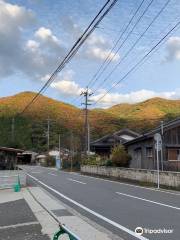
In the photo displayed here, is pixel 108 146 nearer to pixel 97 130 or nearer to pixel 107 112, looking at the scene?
pixel 97 130

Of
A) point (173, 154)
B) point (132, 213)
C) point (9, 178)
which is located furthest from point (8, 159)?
point (132, 213)

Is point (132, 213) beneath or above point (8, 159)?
beneath

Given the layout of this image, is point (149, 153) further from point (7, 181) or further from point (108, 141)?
point (108, 141)

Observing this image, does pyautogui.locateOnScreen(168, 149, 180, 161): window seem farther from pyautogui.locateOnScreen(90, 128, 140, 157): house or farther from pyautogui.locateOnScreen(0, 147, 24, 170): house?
pyautogui.locateOnScreen(90, 128, 140, 157): house

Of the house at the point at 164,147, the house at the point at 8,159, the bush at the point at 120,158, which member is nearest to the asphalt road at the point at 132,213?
the house at the point at 8,159

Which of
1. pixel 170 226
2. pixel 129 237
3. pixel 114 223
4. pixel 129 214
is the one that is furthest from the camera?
pixel 129 214

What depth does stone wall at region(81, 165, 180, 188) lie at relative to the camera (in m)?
25.6

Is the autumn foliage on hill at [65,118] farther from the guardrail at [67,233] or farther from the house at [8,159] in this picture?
the guardrail at [67,233]

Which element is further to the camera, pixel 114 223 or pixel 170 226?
pixel 114 223

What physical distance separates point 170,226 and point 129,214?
279cm

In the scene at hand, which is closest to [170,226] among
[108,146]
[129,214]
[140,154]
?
[129,214]

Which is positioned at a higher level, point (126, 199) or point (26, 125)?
point (26, 125)

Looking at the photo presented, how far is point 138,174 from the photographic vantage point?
107ft

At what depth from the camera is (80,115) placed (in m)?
123
